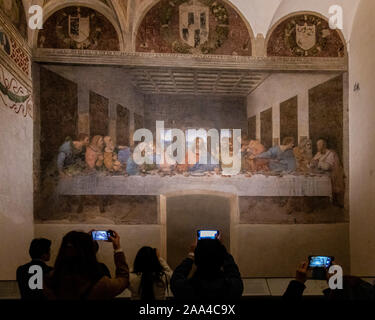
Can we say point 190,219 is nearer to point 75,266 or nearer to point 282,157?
point 282,157

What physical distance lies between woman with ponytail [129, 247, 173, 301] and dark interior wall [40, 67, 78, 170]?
552 cm

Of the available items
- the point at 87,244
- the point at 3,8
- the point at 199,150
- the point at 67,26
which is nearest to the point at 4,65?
the point at 3,8

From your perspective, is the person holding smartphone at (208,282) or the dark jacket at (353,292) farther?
the dark jacket at (353,292)

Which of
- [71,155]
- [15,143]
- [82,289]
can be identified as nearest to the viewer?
[82,289]

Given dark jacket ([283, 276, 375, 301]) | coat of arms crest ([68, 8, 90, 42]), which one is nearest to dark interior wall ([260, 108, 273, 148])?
coat of arms crest ([68, 8, 90, 42])

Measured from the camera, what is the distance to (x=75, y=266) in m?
3.04

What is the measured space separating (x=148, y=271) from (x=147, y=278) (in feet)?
0.20

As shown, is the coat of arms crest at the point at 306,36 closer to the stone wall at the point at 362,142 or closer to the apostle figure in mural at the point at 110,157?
the stone wall at the point at 362,142

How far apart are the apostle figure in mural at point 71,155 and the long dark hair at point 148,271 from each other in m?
5.30

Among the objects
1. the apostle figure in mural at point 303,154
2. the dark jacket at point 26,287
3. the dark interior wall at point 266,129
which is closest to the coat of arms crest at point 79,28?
the dark interior wall at point 266,129

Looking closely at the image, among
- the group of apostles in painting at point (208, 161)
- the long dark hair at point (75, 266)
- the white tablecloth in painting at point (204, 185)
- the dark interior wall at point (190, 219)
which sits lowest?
the dark interior wall at point (190, 219)

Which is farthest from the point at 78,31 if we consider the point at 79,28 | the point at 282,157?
the point at 282,157

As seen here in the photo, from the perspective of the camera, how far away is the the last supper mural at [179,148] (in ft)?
28.2

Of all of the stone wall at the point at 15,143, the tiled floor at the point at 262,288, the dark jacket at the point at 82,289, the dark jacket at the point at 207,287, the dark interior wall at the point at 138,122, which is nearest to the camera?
the dark jacket at the point at 82,289
